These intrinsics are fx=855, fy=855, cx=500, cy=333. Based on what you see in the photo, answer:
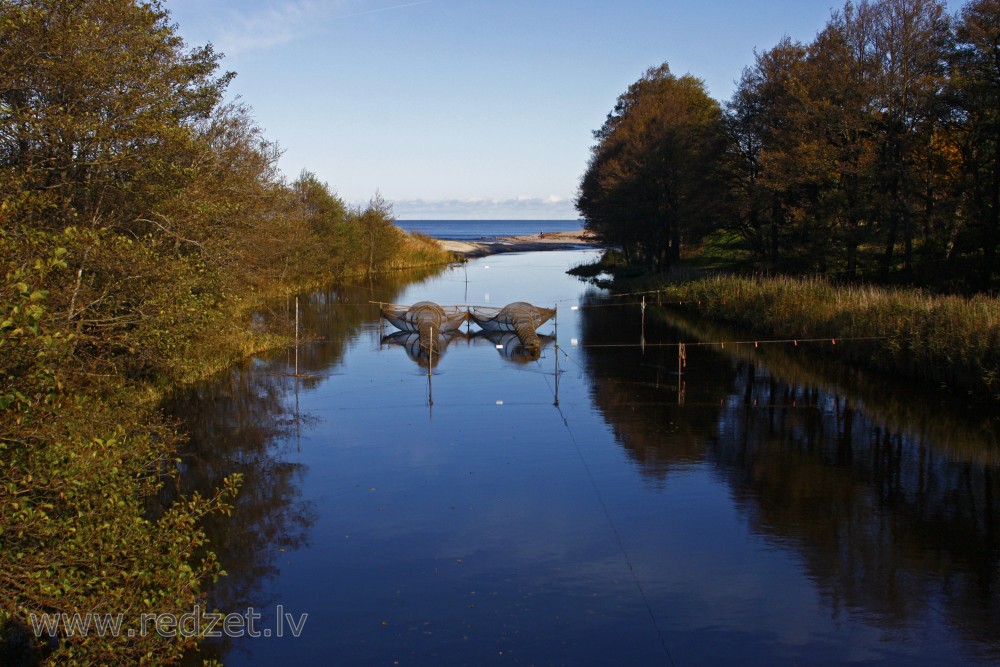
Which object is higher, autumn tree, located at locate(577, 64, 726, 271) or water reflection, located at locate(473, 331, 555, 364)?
autumn tree, located at locate(577, 64, 726, 271)

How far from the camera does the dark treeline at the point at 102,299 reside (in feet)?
22.7

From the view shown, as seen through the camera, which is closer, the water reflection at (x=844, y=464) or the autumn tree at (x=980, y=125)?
the water reflection at (x=844, y=464)

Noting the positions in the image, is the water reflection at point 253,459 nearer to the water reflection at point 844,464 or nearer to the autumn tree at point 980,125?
the water reflection at point 844,464

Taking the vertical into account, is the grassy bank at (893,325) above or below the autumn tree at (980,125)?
below

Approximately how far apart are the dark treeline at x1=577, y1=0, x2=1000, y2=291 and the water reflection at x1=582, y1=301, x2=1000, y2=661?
11063 mm

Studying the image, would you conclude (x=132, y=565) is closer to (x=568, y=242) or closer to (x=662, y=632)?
(x=662, y=632)

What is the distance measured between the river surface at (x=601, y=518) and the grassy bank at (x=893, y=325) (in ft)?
3.62

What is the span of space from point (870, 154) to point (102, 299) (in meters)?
33.7

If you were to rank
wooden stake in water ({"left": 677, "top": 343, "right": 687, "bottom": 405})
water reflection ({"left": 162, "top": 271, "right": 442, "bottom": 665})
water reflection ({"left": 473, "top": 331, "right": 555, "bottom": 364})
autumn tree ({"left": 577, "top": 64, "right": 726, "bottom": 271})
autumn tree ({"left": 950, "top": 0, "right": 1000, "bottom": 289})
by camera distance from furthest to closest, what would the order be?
autumn tree ({"left": 577, "top": 64, "right": 726, "bottom": 271}), autumn tree ({"left": 950, "top": 0, "right": 1000, "bottom": 289}), water reflection ({"left": 473, "top": 331, "right": 555, "bottom": 364}), wooden stake in water ({"left": 677, "top": 343, "right": 687, "bottom": 405}), water reflection ({"left": 162, "top": 271, "right": 442, "bottom": 665})

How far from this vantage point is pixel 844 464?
1692 centimetres

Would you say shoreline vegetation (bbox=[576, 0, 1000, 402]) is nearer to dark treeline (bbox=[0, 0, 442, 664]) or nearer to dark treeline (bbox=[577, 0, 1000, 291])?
dark treeline (bbox=[577, 0, 1000, 291])

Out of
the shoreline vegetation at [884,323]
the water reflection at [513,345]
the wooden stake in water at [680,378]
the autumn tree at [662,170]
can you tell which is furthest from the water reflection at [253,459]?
the autumn tree at [662,170]

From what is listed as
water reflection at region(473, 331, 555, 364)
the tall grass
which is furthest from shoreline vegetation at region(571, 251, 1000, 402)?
water reflection at region(473, 331, 555, 364)

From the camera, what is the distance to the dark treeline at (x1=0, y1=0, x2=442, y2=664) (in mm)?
6918
